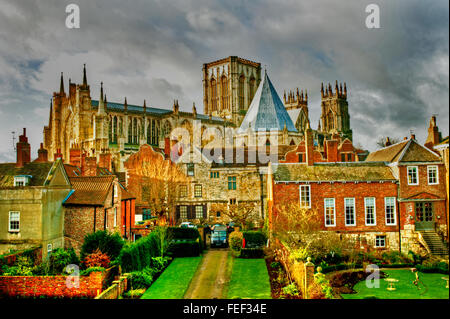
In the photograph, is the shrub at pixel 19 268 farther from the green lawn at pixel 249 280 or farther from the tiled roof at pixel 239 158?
the tiled roof at pixel 239 158

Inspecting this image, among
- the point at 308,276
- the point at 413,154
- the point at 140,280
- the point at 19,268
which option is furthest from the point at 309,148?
the point at 19,268

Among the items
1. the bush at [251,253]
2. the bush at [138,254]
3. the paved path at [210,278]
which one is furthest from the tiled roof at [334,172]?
the bush at [138,254]

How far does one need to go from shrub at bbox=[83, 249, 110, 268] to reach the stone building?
590cm

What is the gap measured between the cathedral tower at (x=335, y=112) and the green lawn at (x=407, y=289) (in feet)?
315

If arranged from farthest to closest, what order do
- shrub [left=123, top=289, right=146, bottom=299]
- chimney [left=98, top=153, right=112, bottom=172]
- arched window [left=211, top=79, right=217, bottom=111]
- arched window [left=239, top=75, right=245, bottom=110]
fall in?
arched window [left=211, top=79, right=217, bottom=111], arched window [left=239, top=75, right=245, bottom=110], chimney [left=98, top=153, right=112, bottom=172], shrub [left=123, top=289, right=146, bottom=299]

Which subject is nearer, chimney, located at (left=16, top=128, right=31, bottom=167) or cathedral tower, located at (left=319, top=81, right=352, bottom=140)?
chimney, located at (left=16, top=128, right=31, bottom=167)

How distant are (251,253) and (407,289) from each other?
1072 cm

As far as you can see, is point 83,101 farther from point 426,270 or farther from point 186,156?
point 426,270

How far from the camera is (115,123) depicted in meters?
78.1

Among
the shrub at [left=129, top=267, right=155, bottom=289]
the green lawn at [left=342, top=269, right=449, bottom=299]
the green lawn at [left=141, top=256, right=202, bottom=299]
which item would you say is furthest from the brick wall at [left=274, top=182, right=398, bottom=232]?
the shrub at [left=129, top=267, right=155, bottom=289]

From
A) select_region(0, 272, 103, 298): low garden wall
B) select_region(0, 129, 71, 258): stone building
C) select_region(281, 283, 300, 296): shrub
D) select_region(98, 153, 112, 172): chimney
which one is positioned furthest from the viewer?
select_region(98, 153, 112, 172): chimney

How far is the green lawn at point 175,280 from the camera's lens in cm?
1939

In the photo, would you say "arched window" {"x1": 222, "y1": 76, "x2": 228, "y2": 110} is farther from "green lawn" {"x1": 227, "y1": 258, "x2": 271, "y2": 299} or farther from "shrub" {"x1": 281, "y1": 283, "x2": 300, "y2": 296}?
"shrub" {"x1": 281, "y1": 283, "x2": 300, "y2": 296}

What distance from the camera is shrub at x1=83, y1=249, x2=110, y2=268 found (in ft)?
64.0
